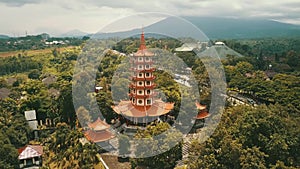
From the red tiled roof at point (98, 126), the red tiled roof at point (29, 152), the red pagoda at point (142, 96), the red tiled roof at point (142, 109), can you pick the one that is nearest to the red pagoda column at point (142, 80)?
the red pagoda at point (142, 96)

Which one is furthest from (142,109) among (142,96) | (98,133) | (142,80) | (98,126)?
(98,133)

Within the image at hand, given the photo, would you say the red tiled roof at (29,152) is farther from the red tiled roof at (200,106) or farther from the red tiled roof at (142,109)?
the red tiled roof at (200,106)

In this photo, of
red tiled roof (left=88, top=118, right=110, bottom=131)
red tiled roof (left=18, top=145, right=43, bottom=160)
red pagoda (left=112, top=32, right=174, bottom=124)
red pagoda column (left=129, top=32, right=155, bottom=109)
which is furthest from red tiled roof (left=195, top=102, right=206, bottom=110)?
red tiled roof (left=18, top=145, right=43, bottom=160)

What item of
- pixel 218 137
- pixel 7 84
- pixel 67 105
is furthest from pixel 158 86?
pixel 7 84

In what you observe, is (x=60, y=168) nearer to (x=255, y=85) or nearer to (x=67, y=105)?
(x=67, y=105)

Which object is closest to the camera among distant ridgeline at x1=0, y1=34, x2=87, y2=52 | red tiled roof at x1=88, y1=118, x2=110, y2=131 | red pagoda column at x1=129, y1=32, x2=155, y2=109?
red tiled roof at x1=88, y1=118, x2=110, y2=131

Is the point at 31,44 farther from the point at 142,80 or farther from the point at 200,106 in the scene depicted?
the point at 200,106

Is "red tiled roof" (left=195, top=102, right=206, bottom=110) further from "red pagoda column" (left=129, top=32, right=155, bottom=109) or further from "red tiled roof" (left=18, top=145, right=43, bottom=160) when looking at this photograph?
"red tiled roof" (left=18, top=145, right=43, bottom=160)
